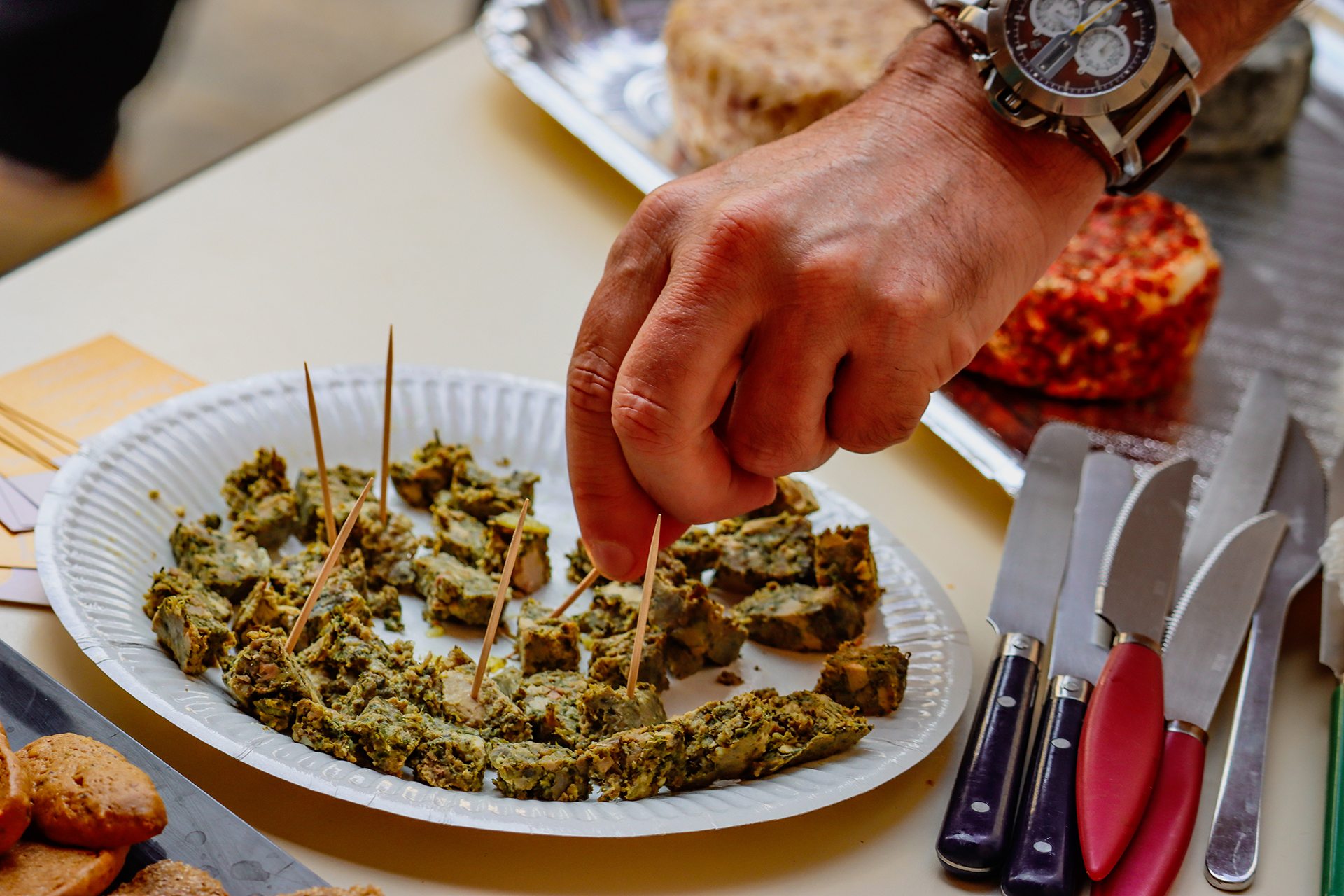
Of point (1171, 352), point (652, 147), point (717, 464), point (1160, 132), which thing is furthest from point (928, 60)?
point (652, 147)

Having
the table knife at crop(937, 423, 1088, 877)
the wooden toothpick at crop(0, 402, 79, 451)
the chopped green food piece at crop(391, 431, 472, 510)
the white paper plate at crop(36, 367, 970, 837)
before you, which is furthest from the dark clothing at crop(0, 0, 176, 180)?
the table knife at crop(937, 423, 1088, 877)

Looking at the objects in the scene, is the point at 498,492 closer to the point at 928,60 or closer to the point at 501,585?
the point at 501,585

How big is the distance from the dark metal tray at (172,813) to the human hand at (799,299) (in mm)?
377

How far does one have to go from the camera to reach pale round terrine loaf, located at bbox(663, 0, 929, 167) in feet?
6.23

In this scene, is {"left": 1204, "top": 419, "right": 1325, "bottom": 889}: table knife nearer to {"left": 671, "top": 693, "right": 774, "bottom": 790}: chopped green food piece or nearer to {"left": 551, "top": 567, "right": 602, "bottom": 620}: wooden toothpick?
{"left": 671, "top": 693, "right": 774, "bottom": 790}: chopped green food piece

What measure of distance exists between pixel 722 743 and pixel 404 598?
384 mm

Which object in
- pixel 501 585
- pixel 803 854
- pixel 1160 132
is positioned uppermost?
pixel 1160 132

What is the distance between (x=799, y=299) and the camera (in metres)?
1.01

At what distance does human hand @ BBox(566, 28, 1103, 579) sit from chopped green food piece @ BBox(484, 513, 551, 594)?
162mm

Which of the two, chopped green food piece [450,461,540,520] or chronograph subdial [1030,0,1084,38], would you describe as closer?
chronograph subdial [1030,0,1084,38]

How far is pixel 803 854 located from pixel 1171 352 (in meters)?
0.98

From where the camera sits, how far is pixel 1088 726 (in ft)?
3.68

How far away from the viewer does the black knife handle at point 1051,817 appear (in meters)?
1.01

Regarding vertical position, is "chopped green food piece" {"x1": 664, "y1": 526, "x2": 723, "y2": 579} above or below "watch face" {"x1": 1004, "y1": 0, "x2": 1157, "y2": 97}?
below
